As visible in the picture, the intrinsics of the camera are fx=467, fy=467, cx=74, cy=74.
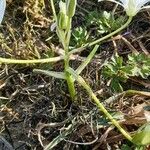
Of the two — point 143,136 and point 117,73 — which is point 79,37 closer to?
point 117,73

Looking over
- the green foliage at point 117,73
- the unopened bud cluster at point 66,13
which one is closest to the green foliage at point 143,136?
the green foliage at point 117,73

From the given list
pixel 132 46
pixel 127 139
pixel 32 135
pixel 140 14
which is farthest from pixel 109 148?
→ pixel 140 14

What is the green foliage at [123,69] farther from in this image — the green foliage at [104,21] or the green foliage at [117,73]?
Answer: the green foliage at [104,21]

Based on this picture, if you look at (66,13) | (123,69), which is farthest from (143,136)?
(66,13)

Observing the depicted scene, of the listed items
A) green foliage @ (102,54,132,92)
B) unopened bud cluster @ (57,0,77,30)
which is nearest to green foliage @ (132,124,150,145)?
green foliage @ (102,54,132,92)

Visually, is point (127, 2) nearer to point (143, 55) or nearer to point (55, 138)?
point (143, 55)
